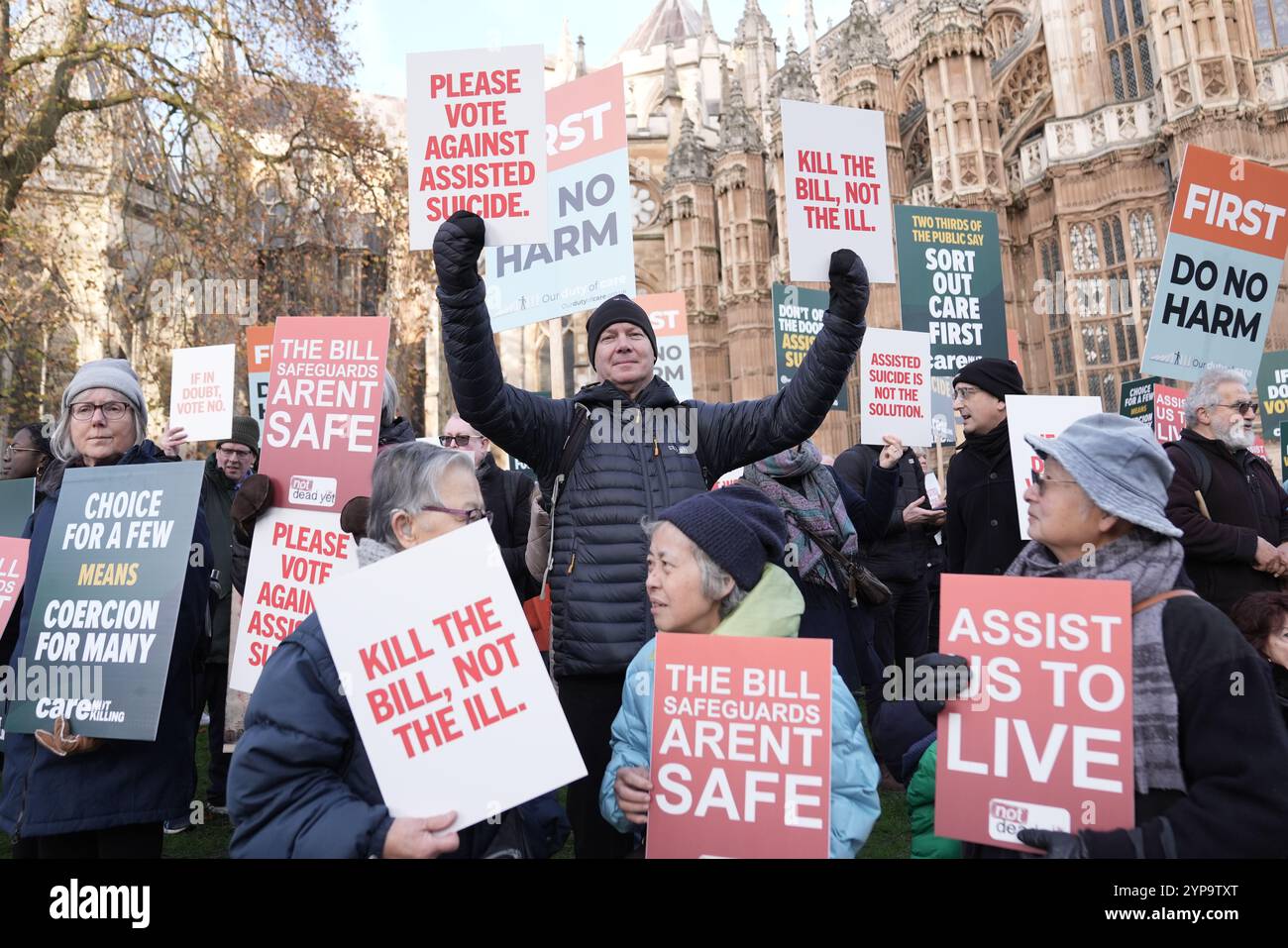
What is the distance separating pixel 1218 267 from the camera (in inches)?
216

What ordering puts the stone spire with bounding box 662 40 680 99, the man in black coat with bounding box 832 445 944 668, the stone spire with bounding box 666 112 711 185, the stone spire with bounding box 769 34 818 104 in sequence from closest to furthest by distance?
the man in black coat with bounding box 832 445 944 668 → the stone spire with bounding box 769 34 818 104 → the stone spire with bounding box 666 112 711 185 → the stone spire with bounding box 662 40 680 99

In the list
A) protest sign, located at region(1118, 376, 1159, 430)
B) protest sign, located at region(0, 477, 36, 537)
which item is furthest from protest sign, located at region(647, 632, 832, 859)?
protest sign, located at region(1118, 376, 1159, 430)

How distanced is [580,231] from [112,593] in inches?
116

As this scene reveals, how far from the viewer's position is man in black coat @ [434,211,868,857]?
298 cm

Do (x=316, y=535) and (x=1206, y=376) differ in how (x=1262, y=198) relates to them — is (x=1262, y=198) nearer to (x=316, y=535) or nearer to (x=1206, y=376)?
(x=1206, y=376)

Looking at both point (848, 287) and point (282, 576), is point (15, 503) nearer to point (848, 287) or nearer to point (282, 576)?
point (282, 576)

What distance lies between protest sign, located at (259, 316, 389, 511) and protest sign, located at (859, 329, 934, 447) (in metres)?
3.47

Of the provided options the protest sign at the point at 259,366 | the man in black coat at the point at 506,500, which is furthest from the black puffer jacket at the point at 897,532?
the protest sign at the point at 259,366

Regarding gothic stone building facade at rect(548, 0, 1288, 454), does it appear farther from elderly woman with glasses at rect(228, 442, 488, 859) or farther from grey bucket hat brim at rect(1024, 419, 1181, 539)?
elderly woman with glasses at rect(228, 442, 488, 859)

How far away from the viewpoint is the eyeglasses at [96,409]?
327 cm

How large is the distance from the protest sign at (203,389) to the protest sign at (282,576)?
285cm

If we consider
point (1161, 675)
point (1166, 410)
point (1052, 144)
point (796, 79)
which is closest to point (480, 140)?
point (1161, 675)

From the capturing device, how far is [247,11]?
1294cm

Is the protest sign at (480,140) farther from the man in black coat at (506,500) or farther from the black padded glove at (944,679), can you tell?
the black padded glove at (944,679)
